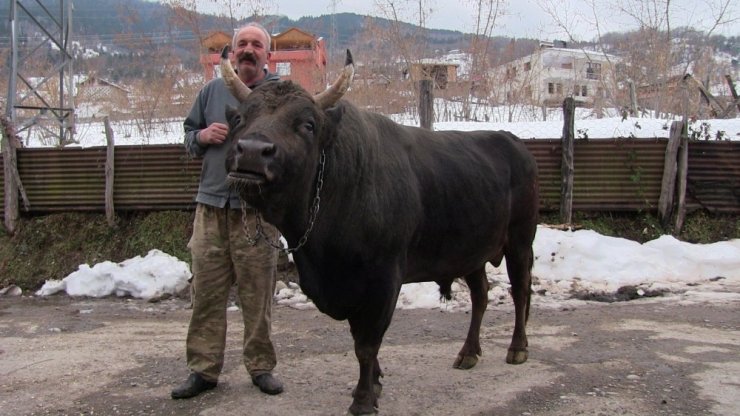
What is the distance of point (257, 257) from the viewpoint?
184 inches

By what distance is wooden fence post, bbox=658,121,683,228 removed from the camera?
9.81 metres

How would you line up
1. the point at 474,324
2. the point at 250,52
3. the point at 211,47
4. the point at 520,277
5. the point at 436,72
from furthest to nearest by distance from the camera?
the point at 436,72, the point at 211,47, the point at 520,277, the point at 474,324, the point at 250,52

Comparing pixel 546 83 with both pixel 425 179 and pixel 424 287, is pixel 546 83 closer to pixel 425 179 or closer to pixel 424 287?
pixel 424 287

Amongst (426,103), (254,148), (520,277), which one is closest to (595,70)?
(426,103)

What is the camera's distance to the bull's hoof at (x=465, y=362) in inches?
205

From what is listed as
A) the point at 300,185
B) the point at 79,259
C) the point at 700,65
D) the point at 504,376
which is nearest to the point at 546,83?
the point at 700,65

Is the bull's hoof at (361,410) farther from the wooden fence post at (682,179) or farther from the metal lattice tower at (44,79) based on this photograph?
the metal lattice tower at (44,79)

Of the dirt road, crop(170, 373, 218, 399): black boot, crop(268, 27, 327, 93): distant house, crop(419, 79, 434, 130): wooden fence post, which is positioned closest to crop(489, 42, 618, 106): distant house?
crop(268, 27, 327, 93): distant house

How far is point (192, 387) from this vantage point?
4520 millimetres

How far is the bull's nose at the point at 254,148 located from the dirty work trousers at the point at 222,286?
1.63m

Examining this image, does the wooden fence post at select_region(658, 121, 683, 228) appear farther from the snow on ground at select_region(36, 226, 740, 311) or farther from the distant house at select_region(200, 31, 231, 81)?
the distant house at select_region(200, 31, 231, 81)

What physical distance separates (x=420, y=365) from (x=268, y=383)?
1419 millimetres

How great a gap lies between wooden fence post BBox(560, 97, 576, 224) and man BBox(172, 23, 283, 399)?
6.42 m

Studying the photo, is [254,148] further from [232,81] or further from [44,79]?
[44,79]
